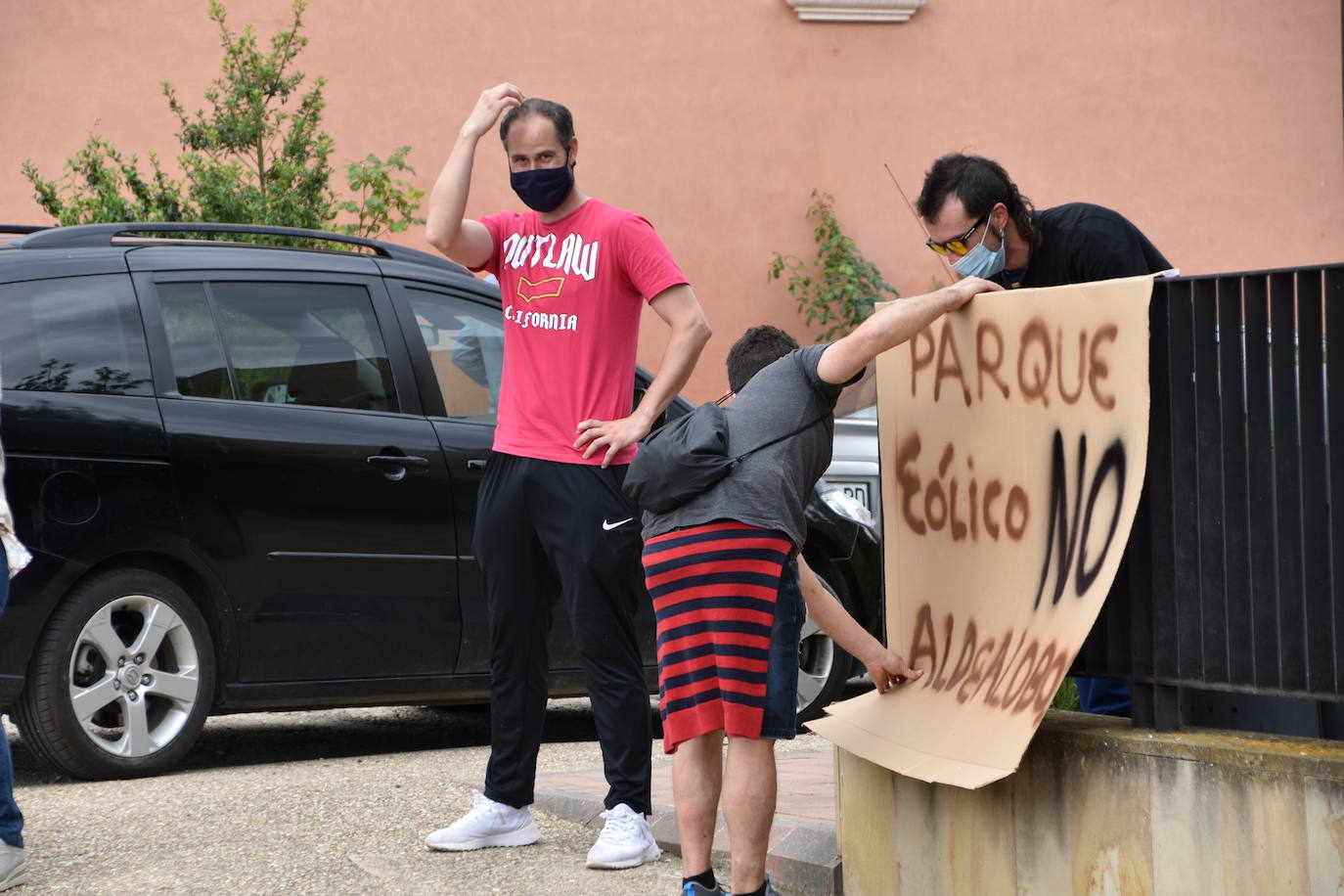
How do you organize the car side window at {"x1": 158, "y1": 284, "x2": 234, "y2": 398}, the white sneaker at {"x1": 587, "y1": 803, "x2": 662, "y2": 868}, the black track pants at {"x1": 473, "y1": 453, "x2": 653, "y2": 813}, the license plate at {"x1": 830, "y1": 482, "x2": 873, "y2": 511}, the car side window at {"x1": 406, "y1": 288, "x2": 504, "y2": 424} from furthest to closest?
the license plate at {"x1": 830, "y1": 482, "x2": 873, "y2": 511}, the car side window at {"x1": 406, "y1": 288, "x2": 504, "y2": 424}, the car side window at {"x1": 158, "y1": 284, "x2": 234, "y2": 398}, the black track pants at {"x1": 473, "y1": 453, "x2": 653, "y2": 813}, the white sneaker at {"x1": 587, "y1": 803, "x2": 662, "y2": 868}

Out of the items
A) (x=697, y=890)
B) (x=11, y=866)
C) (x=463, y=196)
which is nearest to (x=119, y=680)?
(x=11, y=866)

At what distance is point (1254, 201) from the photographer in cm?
1548

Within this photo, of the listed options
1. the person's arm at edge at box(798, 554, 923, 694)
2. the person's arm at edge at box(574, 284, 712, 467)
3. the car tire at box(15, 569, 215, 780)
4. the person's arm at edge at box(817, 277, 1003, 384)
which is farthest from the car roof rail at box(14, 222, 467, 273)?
the person's arm at edge at box(817, 277, 1003, 384)

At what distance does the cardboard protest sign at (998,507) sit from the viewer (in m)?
3.31

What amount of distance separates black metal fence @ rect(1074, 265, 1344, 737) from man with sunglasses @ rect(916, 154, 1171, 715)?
48cm

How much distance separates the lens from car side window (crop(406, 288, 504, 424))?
6215 millimetres

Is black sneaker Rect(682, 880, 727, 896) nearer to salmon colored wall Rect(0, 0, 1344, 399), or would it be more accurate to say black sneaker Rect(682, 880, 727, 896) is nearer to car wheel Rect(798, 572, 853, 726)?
car wheel Rect(798, 572, 853, 726)

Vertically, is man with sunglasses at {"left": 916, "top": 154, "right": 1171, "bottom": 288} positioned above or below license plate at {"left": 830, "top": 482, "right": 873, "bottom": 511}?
above

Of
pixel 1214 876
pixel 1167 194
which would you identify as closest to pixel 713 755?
pixel 1214 876

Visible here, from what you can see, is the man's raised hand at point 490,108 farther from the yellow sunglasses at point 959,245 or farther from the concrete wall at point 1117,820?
the concrete wall at point 1117,820

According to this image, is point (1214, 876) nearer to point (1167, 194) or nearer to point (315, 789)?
point (315, 789)

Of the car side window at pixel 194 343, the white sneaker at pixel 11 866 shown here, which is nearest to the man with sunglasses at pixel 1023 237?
the white sneaker at pixel 11 866

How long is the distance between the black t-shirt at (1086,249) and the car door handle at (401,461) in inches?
103

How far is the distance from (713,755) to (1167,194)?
1289cm
